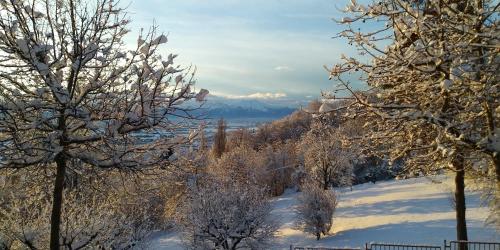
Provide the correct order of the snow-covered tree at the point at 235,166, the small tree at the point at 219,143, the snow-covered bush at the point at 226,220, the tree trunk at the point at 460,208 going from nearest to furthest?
the tree trunk at the point at 460,208, the snow-covered bush at the point at 226,220, the snow-covered tree at the point at 235,166, the small tree at the point at 219,143

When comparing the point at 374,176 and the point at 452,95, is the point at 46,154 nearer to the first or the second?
the point at 452,95

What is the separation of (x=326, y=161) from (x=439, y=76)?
4726 cm

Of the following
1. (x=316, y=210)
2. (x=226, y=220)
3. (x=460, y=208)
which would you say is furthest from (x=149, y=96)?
(x=316, y=210)

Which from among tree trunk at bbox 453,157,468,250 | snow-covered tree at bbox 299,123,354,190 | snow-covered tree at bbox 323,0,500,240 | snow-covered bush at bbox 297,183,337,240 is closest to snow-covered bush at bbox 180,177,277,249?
snow-covered bush at bbox 297,183,337,240

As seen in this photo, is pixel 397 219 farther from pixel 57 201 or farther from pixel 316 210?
pixel 57 201

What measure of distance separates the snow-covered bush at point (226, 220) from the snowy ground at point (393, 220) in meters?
5.43

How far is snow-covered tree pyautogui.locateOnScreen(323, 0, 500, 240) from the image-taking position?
6145 mm

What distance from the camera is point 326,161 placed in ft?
176

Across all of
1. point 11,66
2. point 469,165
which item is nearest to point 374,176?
point 469,165

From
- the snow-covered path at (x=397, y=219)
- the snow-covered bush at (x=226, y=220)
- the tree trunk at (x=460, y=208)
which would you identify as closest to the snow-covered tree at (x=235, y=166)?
the snow-covered path at (x=397, y=219)

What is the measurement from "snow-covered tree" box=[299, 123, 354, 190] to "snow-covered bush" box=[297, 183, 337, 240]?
1471 centimetres

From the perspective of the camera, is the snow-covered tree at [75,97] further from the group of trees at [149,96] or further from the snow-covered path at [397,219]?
the snow-covered path at [397,219]

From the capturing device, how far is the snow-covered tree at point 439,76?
6.14 m

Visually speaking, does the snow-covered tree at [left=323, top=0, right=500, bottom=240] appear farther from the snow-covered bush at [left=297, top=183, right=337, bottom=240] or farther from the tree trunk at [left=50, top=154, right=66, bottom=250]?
A: the snow-covered bush at [left=297, top=183, right=337, bottom=240]
